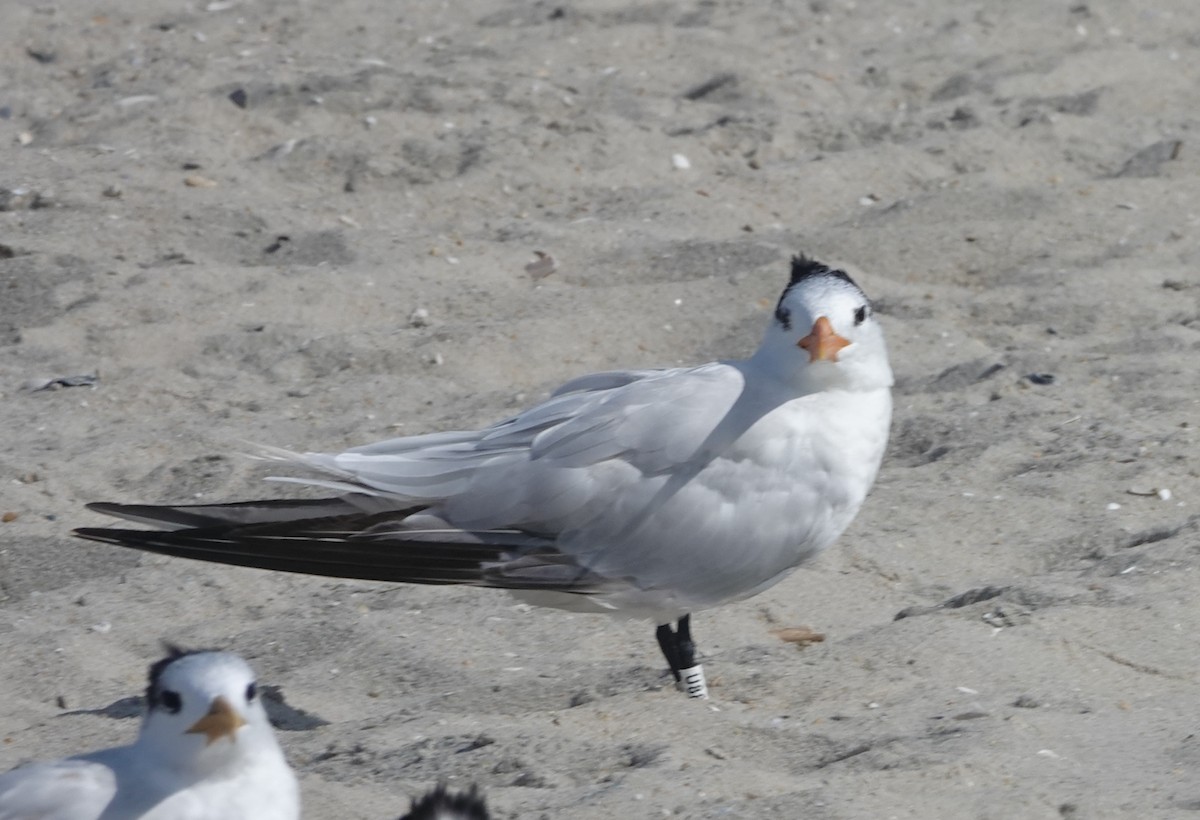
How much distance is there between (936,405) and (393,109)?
7.44ft

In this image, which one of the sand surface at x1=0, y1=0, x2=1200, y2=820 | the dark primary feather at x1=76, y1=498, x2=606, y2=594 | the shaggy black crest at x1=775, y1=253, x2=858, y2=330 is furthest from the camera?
the shaggy black crest at x1=775, y1=253, x2=858, y2=330

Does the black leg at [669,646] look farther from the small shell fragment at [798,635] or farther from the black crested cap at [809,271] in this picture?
the black crested cap at [809,271]

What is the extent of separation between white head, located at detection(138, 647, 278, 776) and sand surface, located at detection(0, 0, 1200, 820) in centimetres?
40

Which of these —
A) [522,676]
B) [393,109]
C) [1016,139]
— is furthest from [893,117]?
[522,676]

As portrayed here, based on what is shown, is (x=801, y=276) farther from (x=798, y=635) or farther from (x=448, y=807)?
(x=448, y=807)

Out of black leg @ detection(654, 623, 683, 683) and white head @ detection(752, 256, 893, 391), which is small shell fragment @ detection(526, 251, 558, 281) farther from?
black leg @ detection(654, 623, 683, 683)

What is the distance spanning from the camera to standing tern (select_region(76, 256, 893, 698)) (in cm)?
307

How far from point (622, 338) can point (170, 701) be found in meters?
2.34

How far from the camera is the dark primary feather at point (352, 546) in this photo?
294cm

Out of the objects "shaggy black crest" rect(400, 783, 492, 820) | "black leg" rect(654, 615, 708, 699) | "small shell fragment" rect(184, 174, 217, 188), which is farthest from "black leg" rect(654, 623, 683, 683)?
"small shell fragment" rect(184, 174, 217, 188)

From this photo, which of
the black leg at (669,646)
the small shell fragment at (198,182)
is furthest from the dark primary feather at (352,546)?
the small shell fragment at (198,182)

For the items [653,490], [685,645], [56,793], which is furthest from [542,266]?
[56,793]

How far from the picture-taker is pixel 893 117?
5.67 metres

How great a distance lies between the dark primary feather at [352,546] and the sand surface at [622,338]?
8.3 inches
